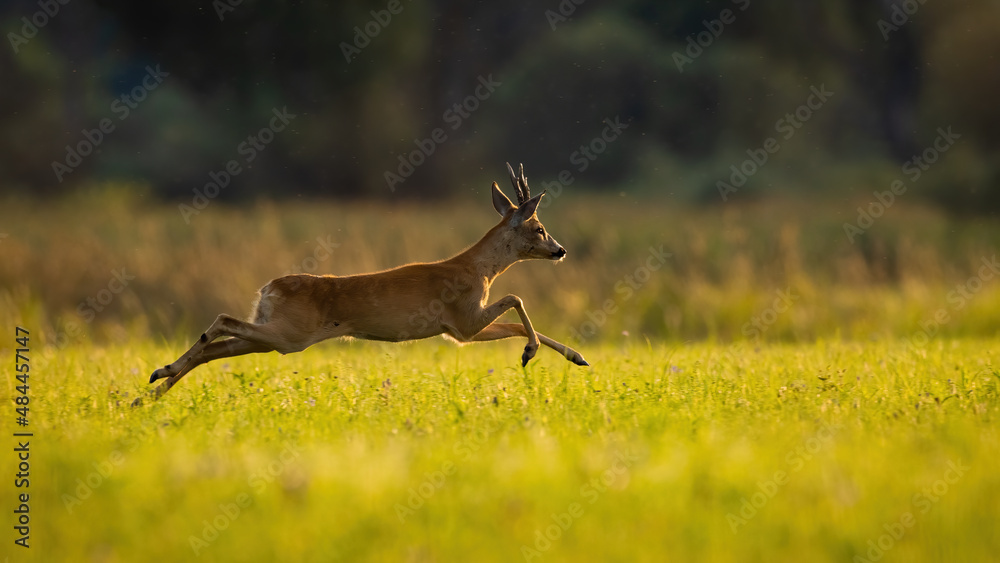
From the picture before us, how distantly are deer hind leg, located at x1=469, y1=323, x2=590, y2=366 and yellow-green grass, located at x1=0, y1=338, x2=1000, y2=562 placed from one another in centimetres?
46

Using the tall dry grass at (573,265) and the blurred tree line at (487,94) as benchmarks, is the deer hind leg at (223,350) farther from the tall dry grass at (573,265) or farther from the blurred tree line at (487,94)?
the blurred tree line at (487,94)

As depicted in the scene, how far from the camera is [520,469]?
4.60 metres

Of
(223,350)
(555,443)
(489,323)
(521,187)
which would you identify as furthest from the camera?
(521,187)

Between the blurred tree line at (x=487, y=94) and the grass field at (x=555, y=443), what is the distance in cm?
676

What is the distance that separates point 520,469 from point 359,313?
9.91ft

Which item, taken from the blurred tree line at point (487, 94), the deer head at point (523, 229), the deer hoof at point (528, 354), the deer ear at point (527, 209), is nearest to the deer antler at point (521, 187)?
the deer head at point (523, 229)

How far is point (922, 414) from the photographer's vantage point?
6055 millimetres

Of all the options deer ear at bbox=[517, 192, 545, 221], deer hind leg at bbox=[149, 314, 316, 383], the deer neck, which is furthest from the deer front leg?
deer hind leg at bbox=[149, 314, 316, 383]

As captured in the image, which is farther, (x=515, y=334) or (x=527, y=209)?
(x=515, y=334)

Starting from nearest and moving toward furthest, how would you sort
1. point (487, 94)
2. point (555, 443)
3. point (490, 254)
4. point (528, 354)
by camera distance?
point (555, 443) < point (528, 354) < point (490, 254) < point (487, 94)

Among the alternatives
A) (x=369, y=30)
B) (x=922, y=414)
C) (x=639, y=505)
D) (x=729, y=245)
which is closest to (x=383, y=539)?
(x=639, y=505)

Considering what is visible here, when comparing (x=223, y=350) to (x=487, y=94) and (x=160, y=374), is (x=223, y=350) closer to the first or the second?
(x=160, y=374)

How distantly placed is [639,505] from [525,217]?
13.3ft

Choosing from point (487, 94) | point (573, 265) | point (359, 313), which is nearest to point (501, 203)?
point (359, 313)
